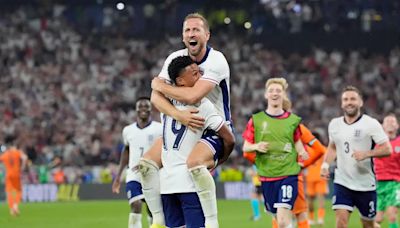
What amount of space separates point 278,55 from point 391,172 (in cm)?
→ 2545

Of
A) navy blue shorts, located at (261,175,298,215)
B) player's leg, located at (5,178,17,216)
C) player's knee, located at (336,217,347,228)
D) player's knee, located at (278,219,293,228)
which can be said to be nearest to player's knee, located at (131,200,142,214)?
navy blue shorts, located at (261,175,298,215)

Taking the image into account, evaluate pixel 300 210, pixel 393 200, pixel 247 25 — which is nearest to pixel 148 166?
pixel 300 210

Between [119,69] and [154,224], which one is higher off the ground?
[119,69]

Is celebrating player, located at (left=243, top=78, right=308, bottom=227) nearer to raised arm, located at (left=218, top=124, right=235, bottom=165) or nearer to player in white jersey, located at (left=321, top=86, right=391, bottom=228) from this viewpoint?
player in white jersey, located at (left=321, top=86, right=391, bottom=228)

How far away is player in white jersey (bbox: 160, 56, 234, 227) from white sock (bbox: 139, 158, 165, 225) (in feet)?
0.64

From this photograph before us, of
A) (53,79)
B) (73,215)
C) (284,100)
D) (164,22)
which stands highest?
(164,22)

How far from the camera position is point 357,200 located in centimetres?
1322

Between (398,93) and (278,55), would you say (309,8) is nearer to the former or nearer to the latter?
(278,55)

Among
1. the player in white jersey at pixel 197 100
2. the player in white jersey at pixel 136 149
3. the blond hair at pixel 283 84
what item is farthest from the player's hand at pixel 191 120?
the player in white jersey at pixel 136 149

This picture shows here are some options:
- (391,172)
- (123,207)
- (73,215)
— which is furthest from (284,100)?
(123,207)

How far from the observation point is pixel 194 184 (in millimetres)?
8719

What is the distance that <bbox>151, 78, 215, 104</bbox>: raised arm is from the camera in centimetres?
881

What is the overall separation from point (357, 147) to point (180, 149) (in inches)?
192

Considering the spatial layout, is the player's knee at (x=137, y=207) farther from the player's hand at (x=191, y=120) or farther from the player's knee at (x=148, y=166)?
the player's hand at (x=191, y=120)
